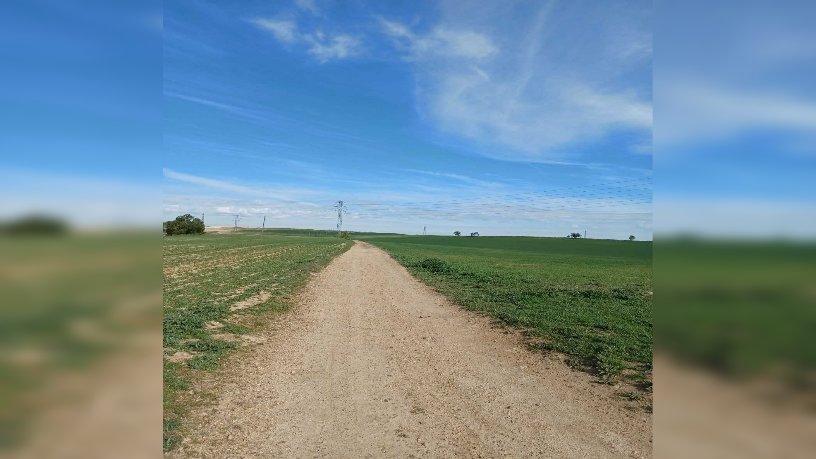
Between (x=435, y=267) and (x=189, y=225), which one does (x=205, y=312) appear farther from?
(x=189, y=225)

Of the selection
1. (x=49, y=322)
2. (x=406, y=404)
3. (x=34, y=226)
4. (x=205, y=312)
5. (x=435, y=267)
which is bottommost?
(x=406, y=404)

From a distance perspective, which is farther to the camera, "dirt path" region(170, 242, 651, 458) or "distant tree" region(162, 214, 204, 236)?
"distant tree" region(162, 214, 204, 236)

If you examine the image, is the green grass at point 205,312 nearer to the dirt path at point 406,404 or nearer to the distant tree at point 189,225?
the dirt path at point 406,404

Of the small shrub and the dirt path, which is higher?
the small shrub

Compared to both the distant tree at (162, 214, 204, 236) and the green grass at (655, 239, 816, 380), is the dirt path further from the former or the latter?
the distant tree at (162, 214, 204, 236)

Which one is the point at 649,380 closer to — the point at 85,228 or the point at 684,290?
the point at 684,290

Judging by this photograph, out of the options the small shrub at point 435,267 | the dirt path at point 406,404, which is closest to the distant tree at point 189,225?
the small shrub at point 435,267

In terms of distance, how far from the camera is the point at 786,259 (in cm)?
161

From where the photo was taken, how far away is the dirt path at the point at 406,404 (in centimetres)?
597

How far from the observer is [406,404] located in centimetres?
728

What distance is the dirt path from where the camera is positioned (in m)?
5.97

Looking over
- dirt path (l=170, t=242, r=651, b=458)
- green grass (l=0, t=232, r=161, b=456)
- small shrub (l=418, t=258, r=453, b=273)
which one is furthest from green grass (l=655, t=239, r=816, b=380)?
small shrub (l=418, t=258, r=453, b=273)

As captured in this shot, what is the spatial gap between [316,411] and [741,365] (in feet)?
20.1

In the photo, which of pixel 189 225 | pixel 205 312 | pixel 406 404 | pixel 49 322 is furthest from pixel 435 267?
pixel 189 225
